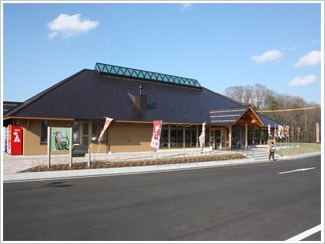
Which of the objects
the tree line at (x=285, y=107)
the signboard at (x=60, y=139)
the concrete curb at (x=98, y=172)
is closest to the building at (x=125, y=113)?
the signboard at (x=60, y=139)

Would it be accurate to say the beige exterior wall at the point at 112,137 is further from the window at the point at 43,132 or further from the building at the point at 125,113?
the window at the point at 43,132

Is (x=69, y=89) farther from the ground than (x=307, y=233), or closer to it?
farther from the ground

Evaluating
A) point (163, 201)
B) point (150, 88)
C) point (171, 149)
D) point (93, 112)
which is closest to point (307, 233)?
point (163, 201)

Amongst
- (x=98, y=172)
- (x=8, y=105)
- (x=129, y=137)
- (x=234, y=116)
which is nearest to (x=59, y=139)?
(x=98, y=172)

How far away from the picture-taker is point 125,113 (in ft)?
74.5

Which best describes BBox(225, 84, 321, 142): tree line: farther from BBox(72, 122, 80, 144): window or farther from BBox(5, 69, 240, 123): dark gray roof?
BBox(72, 122, 80, 144): window

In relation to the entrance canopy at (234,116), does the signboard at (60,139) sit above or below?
below

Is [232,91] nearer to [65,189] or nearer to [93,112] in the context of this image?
[93,112]

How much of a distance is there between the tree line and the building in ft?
84.6

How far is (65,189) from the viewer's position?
9.80 meters

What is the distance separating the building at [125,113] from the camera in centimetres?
1947

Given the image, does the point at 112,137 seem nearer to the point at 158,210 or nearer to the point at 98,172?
the point at 98,172

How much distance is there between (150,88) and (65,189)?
20123 millimetres

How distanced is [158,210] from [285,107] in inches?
2447
